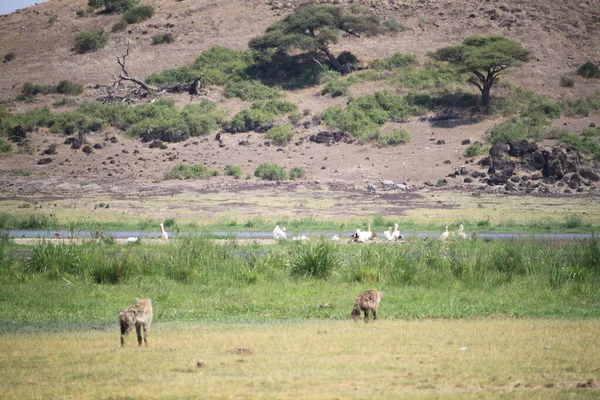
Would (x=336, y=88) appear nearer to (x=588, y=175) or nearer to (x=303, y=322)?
(x=588, y=175)

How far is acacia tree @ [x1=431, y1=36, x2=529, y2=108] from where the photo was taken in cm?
5888

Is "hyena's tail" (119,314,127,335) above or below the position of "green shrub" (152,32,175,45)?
below

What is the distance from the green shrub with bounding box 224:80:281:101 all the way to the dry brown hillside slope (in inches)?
40.1

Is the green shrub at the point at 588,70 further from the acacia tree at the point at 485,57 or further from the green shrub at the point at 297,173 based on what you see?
the green shrub at the point at 297,173

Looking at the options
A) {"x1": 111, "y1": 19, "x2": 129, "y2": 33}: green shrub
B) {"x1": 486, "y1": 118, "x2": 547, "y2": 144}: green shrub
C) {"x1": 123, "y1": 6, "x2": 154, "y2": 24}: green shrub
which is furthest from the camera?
{"x1": 123, "y1": 6, "x2": 154, "y2": 24}: green shrub

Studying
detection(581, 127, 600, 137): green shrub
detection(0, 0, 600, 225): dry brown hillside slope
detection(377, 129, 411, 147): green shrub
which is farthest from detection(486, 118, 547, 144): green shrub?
detection(377, 129, 411, 147): green shrub

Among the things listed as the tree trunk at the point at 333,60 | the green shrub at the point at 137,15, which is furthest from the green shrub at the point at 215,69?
the green shrub at the point at 137,15

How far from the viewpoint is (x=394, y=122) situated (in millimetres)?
59750

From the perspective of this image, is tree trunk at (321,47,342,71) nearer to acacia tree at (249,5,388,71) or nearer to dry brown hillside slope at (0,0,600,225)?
acacia tree at (249,5,388,71)

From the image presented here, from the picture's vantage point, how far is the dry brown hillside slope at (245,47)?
5038 cm

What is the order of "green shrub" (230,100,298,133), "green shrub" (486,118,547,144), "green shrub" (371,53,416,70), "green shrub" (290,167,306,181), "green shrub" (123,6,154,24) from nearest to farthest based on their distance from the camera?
"green shrub" (290,167,306,181) < "green shrub" (486,118,547,144) < "green shrub" (230,100,298,133) < "green shrub" (371,53,416,70) < "green shrub" (123,6,154,24)

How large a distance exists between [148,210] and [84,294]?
23504mm

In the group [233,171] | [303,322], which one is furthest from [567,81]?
[303,322]

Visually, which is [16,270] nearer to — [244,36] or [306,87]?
[306,87]
